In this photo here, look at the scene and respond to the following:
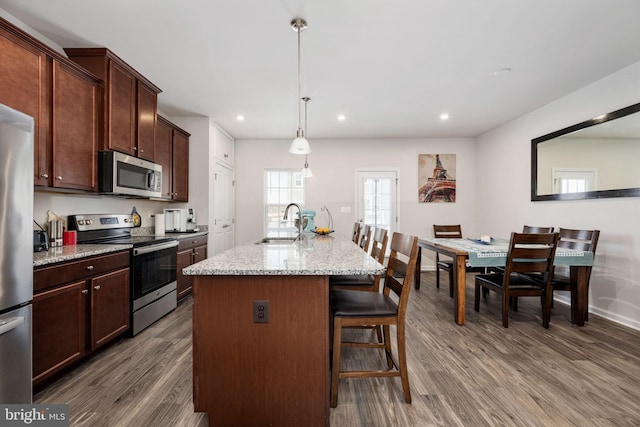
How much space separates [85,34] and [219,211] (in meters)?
2.78

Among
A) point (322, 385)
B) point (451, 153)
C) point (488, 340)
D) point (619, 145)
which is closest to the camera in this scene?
point (322, 385)

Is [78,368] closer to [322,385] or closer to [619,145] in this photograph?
[322,385]

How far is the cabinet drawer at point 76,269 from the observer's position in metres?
1.72

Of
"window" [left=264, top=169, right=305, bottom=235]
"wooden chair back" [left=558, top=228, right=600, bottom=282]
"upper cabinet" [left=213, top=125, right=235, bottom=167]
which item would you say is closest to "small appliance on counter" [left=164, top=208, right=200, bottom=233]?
"upper cabinet" [left=213, top=125, right=235, bottom=167]

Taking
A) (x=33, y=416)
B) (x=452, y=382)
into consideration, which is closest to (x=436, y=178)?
(x=452, y=382)

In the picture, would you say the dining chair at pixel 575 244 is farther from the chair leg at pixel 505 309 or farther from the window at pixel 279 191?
the window at pixel 279 191

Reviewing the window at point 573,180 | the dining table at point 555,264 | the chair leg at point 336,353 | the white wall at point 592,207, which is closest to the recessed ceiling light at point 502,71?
the white wall at point 592,207

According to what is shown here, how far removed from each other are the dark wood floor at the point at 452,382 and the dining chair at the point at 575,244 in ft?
1.23

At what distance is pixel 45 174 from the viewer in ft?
6.71

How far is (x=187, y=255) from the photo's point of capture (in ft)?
11.7

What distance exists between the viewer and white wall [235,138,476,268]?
5.56m

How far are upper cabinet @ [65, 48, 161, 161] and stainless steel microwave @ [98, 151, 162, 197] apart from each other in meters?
0.09

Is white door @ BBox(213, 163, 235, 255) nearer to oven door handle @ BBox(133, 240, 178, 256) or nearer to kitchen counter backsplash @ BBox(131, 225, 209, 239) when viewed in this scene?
kitchen counter backsplash @ BBox(131, 225, 209, 239)

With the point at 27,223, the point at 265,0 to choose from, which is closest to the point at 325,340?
the point at 27,223
